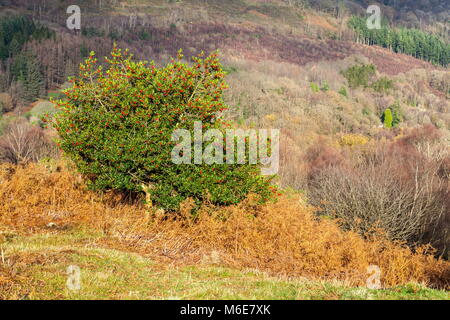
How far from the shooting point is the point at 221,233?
13484mm

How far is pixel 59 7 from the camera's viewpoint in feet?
639

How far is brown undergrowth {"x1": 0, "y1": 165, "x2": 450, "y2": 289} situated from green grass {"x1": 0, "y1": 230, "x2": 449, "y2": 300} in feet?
6.59

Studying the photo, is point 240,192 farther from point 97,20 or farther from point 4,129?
point 97,20

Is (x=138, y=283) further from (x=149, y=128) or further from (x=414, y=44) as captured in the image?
(x=414, y=44)

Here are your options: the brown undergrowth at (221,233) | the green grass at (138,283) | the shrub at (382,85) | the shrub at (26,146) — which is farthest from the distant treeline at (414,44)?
the green grass at (138,283)

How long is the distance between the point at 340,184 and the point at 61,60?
9519 centimetres

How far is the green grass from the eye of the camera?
6082mm

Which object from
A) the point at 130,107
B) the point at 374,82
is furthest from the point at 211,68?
the point at 374,82

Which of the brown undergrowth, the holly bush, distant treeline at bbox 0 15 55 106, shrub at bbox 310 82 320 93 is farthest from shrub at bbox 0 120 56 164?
shrub at bbox 310 82 320 93

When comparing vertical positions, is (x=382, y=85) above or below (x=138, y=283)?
below

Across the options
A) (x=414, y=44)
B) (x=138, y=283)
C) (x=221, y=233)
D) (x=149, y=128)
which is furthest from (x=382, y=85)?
(x=138, y=283)

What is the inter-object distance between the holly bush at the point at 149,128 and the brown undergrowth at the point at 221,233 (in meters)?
0.75

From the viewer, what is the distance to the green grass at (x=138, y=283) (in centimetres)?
608

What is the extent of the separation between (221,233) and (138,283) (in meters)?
6.65
